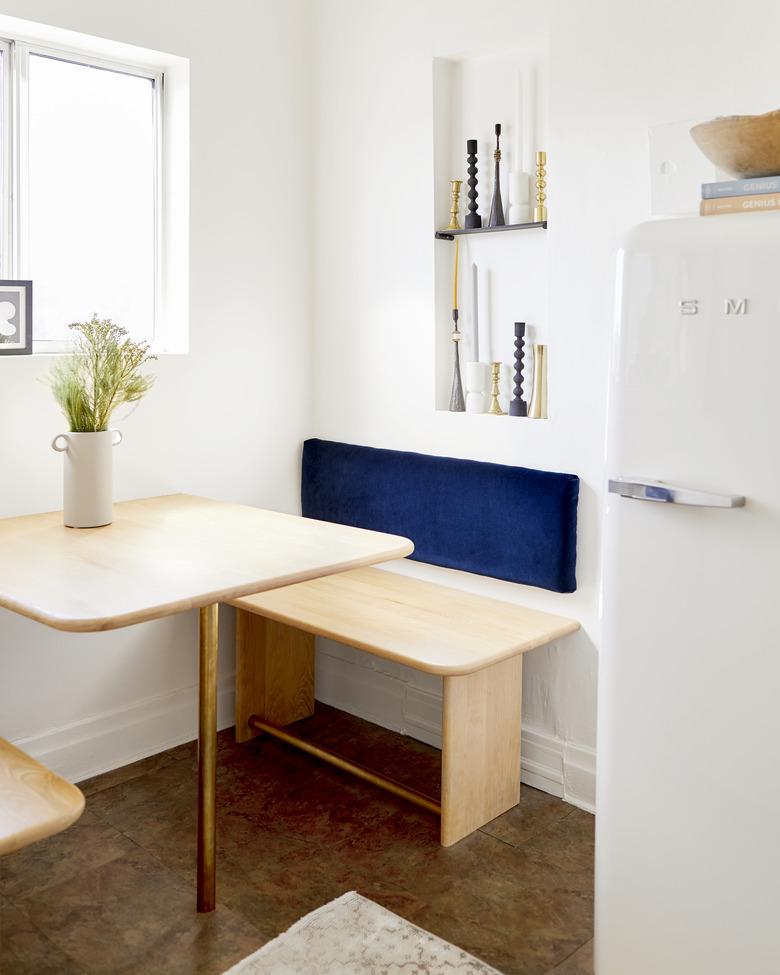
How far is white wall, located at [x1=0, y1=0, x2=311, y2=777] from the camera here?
2742mm

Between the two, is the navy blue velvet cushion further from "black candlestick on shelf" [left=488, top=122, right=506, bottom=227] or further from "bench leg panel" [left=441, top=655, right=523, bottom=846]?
"black candlestick on shelf" [left=488, top=122, right=506, bottom=227]

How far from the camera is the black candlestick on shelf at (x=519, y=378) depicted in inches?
111

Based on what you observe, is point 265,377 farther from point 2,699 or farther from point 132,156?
point 2,699

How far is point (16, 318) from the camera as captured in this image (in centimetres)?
264

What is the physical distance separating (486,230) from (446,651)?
1.26 m

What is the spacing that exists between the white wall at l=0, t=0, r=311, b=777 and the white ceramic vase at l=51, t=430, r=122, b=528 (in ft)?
1.12

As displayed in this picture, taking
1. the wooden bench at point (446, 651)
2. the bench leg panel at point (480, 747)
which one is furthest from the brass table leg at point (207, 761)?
the bench leg panel at point (480, 747)

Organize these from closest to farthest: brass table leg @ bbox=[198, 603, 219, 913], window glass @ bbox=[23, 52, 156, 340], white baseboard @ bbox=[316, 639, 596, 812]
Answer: brass table leg @ bbox=[198, 603, 219, 913] → white baseboard @ bbox=[316, 639, 596, 812] → window glass @ bbox=[23, 52, 156, 340]

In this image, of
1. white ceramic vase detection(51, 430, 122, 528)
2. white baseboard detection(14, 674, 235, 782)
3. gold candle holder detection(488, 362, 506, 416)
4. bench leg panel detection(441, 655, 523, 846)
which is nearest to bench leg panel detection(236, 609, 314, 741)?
white baseboard detection(14, 674, 235, 782)

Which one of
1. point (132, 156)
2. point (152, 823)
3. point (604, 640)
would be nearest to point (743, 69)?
point (604, 640)

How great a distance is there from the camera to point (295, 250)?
10.8 ft

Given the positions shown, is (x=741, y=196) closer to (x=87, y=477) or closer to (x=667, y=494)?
(x=667, y=494)

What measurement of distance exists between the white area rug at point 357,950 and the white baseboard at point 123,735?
3.33 ft

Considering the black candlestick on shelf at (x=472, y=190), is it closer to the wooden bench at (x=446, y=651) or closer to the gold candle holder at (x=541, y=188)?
the gold candle holder at (x=541, y=188)
